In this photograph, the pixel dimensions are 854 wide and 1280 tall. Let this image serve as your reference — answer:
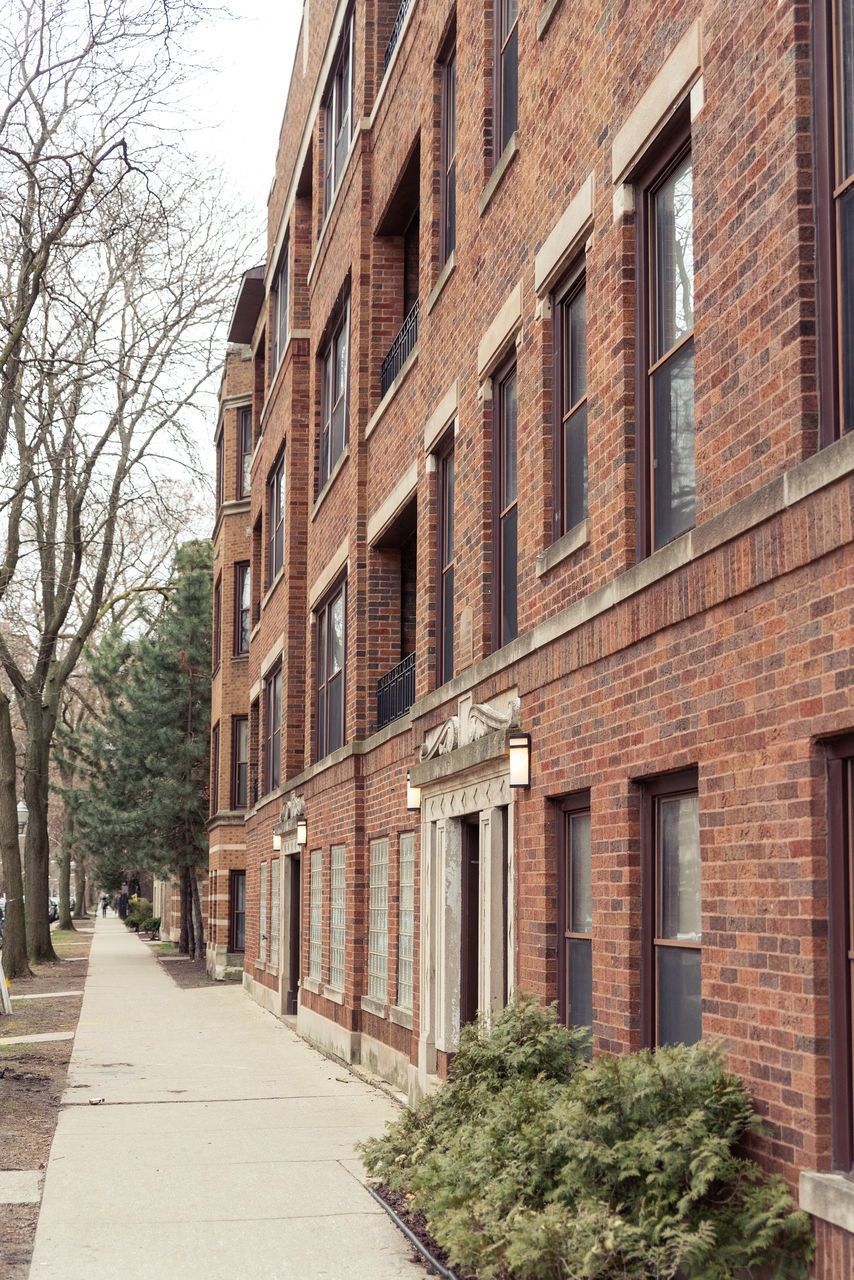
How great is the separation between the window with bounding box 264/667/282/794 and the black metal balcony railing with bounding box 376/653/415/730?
24.4 feet

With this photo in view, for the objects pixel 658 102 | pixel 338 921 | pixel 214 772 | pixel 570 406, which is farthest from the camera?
pixel 214 772

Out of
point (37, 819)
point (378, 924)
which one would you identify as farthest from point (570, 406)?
point (37, 819)

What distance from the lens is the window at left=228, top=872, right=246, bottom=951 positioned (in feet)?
102

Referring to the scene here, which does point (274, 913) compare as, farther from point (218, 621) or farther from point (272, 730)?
point (218, 621)

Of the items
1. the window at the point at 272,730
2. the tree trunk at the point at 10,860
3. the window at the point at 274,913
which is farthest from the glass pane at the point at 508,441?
the tree trunk at the point at 10,860

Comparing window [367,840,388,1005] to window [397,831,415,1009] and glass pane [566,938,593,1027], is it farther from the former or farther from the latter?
glass pane [566,938,593,1027]

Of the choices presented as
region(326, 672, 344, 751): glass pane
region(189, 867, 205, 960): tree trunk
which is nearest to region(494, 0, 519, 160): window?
region(326, 672, 344, 751): glass pane

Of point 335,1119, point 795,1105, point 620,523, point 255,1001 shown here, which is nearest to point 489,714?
point 620,523

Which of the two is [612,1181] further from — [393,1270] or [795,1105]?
[393,1270]

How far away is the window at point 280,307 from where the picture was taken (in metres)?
24.2

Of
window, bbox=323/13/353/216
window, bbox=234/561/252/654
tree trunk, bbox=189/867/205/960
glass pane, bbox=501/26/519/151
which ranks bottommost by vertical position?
tree trunk, bbox=189/867/205/960

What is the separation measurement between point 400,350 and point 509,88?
184 inches

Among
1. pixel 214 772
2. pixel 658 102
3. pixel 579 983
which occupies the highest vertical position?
pixel 658 102

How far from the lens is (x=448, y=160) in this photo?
13.0 meters
